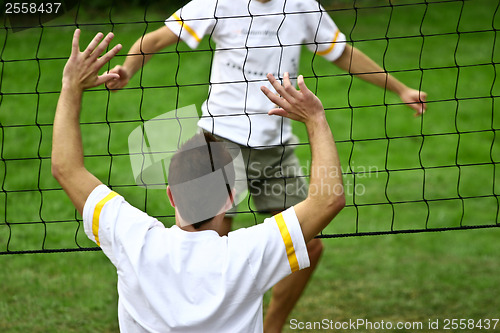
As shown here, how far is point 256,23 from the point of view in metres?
3.06

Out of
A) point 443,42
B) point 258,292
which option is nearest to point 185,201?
point 258,292

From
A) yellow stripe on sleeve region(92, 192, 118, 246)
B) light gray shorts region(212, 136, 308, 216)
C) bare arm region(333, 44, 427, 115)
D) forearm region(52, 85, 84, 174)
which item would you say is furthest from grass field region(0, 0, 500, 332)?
yellow stripe on sleeve region(92, 192, 118, 246)

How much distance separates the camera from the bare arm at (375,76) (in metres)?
3.13

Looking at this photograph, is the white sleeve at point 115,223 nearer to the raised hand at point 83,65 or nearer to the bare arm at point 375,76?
the raised hand at point 83,65

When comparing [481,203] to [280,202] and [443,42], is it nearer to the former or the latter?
[280,202]

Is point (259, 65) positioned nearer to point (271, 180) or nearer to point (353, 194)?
point (271, 180)

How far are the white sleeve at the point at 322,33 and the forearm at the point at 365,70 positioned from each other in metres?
0.04

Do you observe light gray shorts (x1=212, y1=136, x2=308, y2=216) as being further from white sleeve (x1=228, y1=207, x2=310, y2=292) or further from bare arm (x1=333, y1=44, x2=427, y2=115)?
white sleeve (x1=228, y1=207, x2=310, y2=292)

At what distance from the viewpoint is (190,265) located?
1696mm

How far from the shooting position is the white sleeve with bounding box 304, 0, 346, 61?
10.2ft

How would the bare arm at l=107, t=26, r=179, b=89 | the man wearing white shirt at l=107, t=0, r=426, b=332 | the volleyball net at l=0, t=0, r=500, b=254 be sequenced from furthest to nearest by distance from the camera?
the volleyball net at l=0, t=0, r=500, b=254 < the man wearing white shirt at l=107, t=0, r=426, b=332 < the bare arm at l=107, t=26, r=179, b=89

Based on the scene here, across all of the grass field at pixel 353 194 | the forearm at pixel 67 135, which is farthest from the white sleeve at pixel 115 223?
the grass field at pixel 353 194

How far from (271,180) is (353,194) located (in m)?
0.81

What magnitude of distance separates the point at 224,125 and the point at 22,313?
4.68ft
